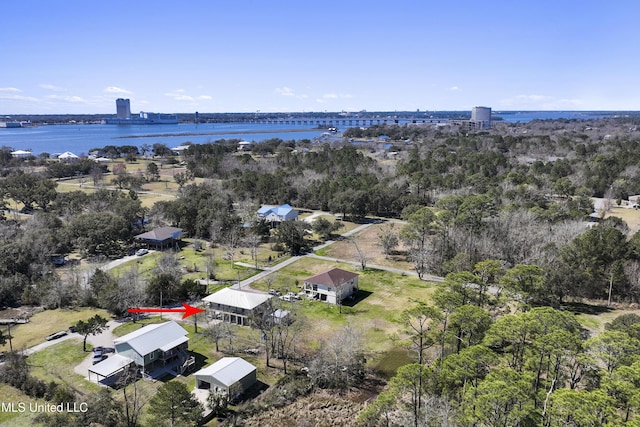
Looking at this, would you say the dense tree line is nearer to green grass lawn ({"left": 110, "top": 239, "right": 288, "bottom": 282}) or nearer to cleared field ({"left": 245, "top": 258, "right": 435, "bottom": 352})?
cleared field ({"left": 245, "top": 258, "right": 435, "bottom": 352})

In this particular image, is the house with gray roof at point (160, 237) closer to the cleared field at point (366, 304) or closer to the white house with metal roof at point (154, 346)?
the cleared field at point (366, 304)

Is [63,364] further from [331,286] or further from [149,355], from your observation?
[331,286]

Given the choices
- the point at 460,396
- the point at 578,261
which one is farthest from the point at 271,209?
the point at 460,396

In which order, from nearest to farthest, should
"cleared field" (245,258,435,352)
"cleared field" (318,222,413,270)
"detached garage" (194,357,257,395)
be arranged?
"detached garage" (194,357,257,395), "cleared field" (245,258,435,352), "cleared field" (318,222,413,270)

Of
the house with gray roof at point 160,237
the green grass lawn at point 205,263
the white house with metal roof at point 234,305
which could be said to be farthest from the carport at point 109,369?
the house with gray roof at point 160,237

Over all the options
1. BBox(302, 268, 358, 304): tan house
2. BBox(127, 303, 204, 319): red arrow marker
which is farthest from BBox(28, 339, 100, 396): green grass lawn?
BBox(302, 268, 358, 304): tan house

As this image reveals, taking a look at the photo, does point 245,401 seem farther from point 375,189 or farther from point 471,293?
point 375,189
